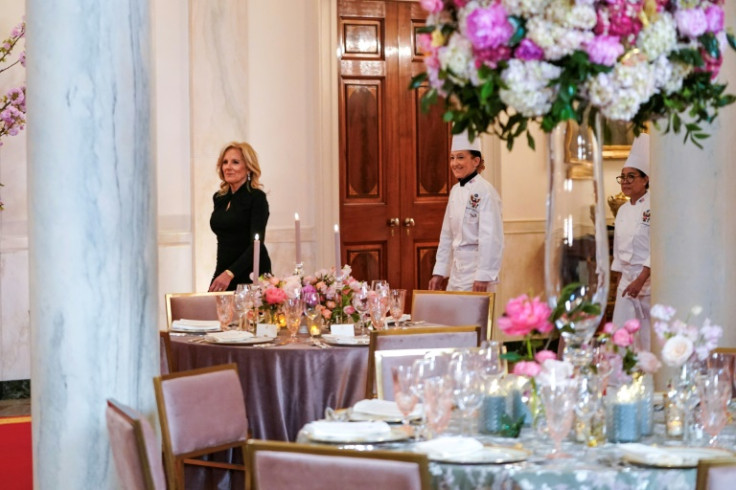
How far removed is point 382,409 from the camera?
384cm

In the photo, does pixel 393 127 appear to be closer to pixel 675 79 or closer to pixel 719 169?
pixel 719 169

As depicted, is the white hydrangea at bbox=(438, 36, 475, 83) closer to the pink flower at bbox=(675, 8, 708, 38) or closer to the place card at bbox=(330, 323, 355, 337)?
the pink flower at bbox=(675, 8, 708, 38)

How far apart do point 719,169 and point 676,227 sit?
1.00 ft

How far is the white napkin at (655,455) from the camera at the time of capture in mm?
3158

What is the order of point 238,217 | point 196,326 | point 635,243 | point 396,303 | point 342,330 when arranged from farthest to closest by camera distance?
point 238,217, point 635,243, point 196,326, point 396,303, point 342,330

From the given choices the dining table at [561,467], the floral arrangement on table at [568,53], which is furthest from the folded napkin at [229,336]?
the floral arrangement on table at [568,53]

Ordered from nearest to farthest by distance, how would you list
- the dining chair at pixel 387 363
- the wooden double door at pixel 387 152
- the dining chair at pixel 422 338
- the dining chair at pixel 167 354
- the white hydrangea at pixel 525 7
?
the white hydrangea at pixel 525 7
the dining chair at pixel 387 363
the dining chair at pixel 422 338
the dining chair at pixel 167 354
the wooden double door at pixel 387 152

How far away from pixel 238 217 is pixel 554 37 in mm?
4489

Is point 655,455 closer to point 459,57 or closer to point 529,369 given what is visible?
point 529,369

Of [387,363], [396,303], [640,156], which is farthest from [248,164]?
[387,363]

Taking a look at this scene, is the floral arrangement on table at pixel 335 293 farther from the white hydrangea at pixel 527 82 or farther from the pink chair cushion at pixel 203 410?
the white hydrangea at pixel 527 82

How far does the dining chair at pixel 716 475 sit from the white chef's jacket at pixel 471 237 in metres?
4.65

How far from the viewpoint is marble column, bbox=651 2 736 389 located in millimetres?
5344

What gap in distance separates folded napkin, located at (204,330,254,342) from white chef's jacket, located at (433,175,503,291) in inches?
84.4
